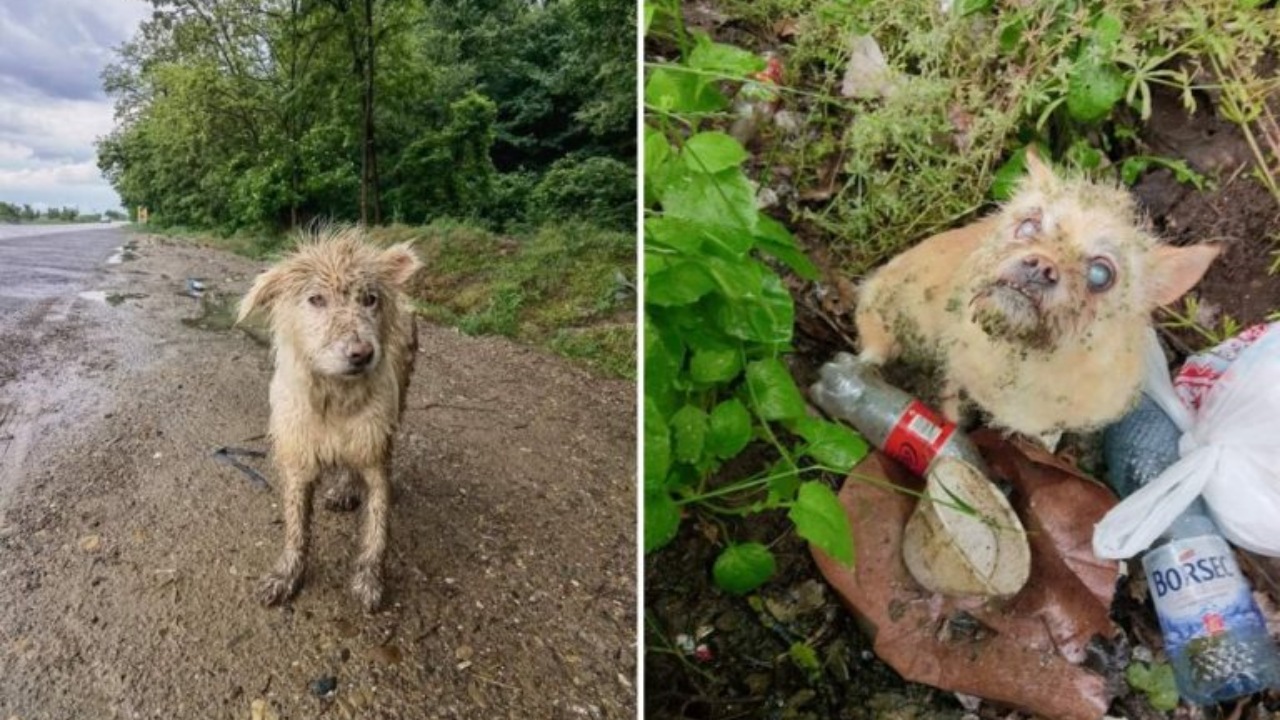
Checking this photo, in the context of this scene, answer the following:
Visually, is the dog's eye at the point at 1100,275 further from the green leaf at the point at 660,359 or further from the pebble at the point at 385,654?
the pebble at the point at 385,654

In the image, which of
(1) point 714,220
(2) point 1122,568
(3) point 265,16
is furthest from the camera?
(2) point 1122,568

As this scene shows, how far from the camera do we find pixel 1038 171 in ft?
3.01

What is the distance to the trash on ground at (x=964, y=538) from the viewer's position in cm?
92

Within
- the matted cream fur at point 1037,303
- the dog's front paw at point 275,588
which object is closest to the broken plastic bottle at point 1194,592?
the matted cream fur at point 1037,303

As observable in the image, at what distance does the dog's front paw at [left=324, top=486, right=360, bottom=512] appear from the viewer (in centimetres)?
100

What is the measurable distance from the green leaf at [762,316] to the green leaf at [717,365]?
0.02 m

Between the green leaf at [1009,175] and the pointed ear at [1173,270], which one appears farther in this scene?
the green leaf at [1009,175]

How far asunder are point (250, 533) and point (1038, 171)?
0.89 meters

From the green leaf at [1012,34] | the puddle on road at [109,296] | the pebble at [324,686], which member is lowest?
the pebble at [324,686]

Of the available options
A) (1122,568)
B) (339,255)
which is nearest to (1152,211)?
(1122,568)

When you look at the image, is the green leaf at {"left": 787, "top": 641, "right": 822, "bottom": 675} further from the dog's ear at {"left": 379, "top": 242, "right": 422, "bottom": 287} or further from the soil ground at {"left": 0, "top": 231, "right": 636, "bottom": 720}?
the dog's ear at {"left": 379, "top": 242, "right": 422, "bottom": 287}

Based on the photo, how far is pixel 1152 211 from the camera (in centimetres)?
103

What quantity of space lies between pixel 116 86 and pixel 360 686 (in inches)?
25.1

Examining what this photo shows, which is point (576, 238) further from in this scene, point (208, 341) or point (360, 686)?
point (360, 686)
